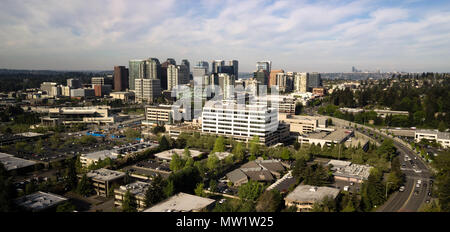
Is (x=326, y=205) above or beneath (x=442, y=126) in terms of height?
beneath

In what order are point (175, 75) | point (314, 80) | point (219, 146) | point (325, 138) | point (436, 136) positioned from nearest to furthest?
point (219, 146)
point (325, 138)
point (436, 136)
point (175, 75)
point (314, 80)

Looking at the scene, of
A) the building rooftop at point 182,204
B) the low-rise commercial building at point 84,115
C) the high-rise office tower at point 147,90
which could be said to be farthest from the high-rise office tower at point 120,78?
the building rooftop at point 182,204

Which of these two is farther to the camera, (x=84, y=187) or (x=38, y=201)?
(x=84, y=187)

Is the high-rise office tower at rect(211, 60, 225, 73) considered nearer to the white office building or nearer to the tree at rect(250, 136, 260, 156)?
the white office building

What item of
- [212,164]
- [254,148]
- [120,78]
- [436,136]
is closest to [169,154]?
[212,164]

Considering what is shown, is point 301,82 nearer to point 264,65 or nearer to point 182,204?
point 264,65
